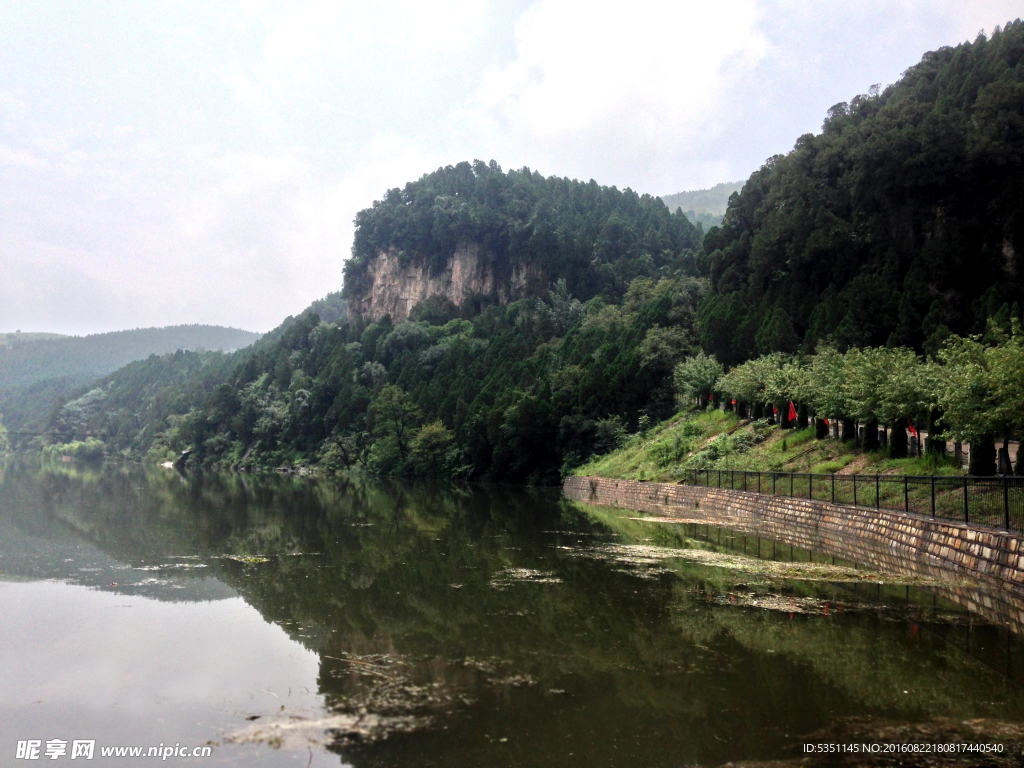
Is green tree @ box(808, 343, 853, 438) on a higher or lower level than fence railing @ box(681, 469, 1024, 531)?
higher

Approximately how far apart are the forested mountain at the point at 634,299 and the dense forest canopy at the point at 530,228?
0.53 m

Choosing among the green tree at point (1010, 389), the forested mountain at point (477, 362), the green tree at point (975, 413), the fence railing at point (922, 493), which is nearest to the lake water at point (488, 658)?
the fence railing at point (922, 493)

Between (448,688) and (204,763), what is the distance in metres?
2.50

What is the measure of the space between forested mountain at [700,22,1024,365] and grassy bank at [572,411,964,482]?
9.46 meters

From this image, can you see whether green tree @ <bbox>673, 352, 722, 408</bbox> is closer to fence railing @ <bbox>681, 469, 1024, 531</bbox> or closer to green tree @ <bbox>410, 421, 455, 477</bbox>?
fence railing @ <bbox>681, 469, 1024, 531</bbox>

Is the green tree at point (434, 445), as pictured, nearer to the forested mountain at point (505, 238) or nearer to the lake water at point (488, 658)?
the forested mountain at point (505, 238)

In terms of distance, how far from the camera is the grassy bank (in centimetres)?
2598

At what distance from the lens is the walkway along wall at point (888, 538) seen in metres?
13.4

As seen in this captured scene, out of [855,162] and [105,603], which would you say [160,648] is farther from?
[855,162]

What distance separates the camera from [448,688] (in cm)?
802

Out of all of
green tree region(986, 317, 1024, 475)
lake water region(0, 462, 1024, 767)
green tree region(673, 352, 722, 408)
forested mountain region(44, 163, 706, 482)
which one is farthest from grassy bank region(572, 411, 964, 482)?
lake water region(0, 462, 1024, 767)

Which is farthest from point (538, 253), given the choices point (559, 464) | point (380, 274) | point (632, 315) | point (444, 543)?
point (444, 543)

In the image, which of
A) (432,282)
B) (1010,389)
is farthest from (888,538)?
(432,282)

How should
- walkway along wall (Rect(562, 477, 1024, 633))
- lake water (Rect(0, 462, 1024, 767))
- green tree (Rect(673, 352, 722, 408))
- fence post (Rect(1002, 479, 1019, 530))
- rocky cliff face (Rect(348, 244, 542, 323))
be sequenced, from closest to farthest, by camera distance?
lake water (Rect(0, 462, 1024, 767))
walkway along wall (Rect(562, 477, 1024, 633))
fence post (Rect(1002, 479, 1019, 530))
green tree (Rect(673, 352, 722, 408))
rocky cliff face (Rect(348, 244, 542, 323))
